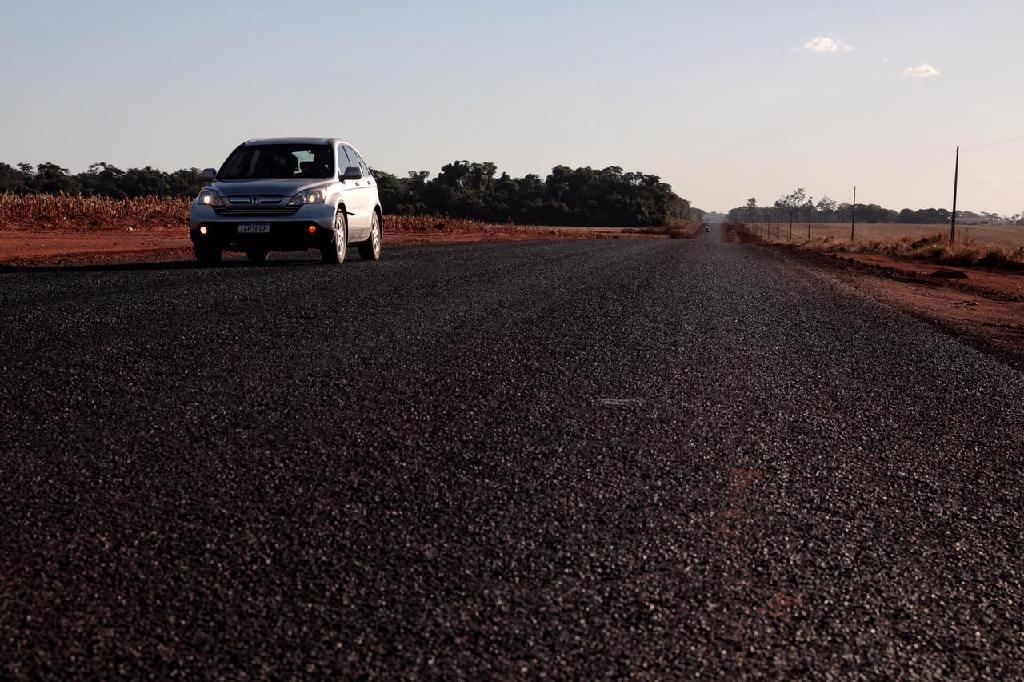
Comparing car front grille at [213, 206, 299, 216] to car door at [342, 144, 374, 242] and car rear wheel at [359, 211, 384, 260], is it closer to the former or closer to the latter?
car door at [342, 144, 374, 242]

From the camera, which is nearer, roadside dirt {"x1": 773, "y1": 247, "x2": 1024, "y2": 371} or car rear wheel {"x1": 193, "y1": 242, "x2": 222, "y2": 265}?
roadside dirt {"x1": 773, "y1": 247, "x2": 1024, "y2": 371}

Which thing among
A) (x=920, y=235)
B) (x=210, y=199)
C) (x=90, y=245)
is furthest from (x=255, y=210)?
(x=920, y=235)

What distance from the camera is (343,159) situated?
46.9 feet

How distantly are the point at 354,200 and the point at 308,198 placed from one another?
1.29 metres

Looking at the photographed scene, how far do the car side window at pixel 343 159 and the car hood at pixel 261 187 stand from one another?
35.0 inches

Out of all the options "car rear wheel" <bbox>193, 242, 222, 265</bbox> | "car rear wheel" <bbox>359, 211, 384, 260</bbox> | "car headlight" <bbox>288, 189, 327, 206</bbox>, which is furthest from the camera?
"car rear wheel" <bbox>359, 211, 384, 260</bbox>

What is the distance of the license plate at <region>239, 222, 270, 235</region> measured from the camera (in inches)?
506

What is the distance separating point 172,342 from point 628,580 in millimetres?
4577

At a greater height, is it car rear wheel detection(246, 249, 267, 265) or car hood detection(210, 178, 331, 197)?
car hood detection(210, 178, 331, 197)

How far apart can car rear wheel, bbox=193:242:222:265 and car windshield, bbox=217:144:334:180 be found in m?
1.10

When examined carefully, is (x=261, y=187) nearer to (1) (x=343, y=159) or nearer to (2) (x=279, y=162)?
(2) (x=279, y=162)

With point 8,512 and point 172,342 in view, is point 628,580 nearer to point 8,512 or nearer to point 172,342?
point 8,512

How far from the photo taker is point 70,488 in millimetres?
3150

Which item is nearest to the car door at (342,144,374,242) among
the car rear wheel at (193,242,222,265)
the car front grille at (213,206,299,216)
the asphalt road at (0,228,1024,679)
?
the car front grille at (213,206,299,216)
